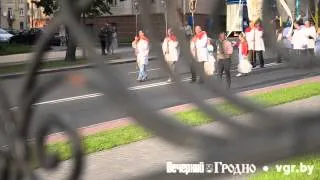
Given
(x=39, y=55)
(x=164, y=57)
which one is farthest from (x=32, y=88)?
(x=164, y=57)

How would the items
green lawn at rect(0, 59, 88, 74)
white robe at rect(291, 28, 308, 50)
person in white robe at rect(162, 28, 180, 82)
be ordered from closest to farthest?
1. person in white robe at rect(162, 28, 180, 82)
2. green lawn at rect(0, 59, 88, 74)
3. white robe at rect(291, 28, 308, 50)

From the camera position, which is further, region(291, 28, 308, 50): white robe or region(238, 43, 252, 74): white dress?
region(238, 43, 252, 74): white dress

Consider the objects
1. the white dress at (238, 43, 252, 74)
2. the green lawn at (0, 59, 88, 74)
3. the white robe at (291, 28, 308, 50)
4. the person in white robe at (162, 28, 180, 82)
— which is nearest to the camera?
the person in white robe at (162, 28, 180, 82)

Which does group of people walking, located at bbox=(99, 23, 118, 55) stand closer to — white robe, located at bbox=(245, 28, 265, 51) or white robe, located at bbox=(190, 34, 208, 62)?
white robe, located at bbox=(190, 34, 208, 62)

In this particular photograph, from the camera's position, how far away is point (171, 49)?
1.14 meters

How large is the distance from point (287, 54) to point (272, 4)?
0.38ft

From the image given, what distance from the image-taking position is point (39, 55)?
48.8 inches

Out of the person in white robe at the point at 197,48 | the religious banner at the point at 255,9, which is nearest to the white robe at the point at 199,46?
the person in white robe at the point at 197,48

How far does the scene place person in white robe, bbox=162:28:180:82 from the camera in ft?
3.45

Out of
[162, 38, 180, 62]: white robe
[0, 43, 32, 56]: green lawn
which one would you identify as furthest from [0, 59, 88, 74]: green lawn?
[162, 38, 180, 62]: white robe

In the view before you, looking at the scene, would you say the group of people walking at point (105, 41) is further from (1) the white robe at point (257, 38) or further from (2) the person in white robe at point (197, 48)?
(1) the white robe at point (257, 38)

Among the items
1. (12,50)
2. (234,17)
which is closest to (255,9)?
(234,17)

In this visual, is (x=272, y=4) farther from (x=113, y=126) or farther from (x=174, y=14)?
(x=113, y=126)

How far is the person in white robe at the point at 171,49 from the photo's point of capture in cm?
105
